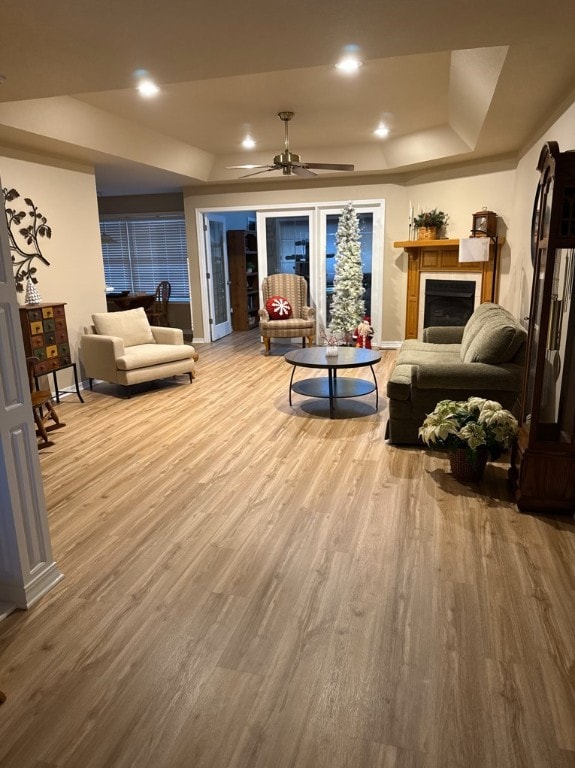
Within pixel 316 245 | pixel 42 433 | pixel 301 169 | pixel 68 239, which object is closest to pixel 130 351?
pixel 68 239

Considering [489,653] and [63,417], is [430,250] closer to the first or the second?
[63,417]

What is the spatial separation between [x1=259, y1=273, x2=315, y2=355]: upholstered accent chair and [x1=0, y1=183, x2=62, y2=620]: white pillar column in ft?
18.4

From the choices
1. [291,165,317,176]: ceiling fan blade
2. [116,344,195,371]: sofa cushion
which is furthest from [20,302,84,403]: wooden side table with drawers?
[291,165,317,176]: ceiling fan blade

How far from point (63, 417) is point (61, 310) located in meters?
1.08

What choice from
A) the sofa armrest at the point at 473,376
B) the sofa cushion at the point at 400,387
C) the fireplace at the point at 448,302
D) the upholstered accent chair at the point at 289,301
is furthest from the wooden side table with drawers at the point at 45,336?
the fireplace at the point at 448,302

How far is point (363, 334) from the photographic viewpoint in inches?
292

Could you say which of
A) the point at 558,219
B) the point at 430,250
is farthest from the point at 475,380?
the point at 430,250

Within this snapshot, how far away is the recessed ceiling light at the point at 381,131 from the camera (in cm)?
611

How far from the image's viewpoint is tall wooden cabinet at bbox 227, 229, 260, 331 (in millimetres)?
9750

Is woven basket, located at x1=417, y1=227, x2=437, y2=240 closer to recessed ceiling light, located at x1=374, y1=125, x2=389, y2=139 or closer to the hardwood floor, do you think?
recessed ceiling light, located at x1=374, y1=125, x2=389, y2=139

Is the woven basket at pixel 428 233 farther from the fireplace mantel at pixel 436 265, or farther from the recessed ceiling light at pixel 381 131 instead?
the recessed ceiling light at pixel 381 131

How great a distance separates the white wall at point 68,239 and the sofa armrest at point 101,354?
25 cm

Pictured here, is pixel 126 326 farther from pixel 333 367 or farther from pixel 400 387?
pixel 400 387

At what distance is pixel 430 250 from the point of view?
23.5 ft
